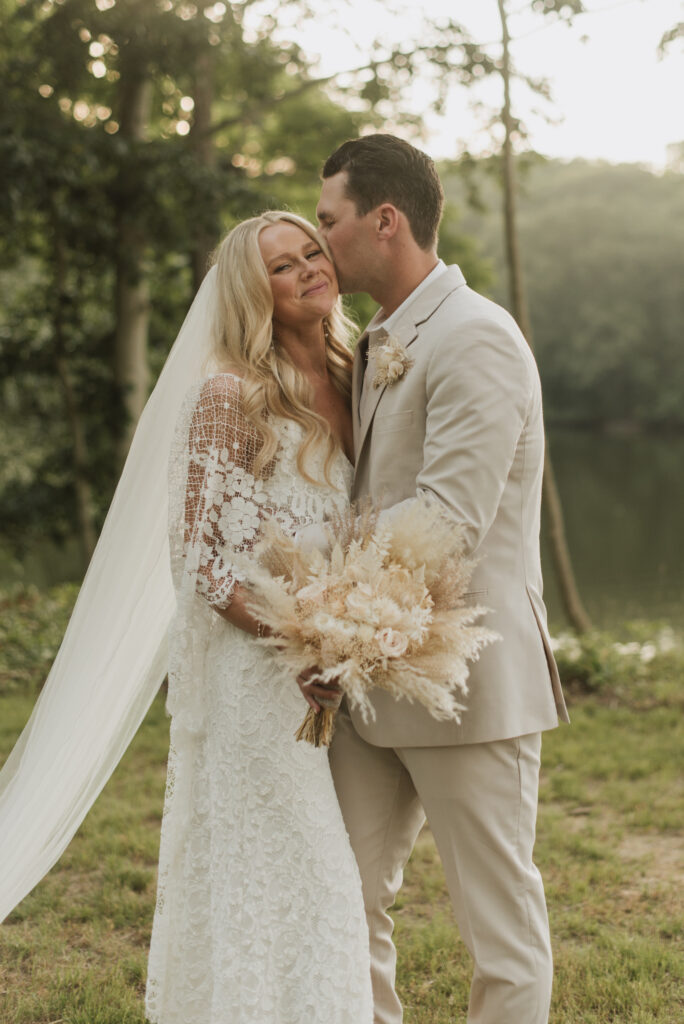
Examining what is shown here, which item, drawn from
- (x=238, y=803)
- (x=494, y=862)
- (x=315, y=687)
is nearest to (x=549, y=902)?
(x=494, y=862)

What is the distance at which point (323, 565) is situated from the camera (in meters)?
2.13

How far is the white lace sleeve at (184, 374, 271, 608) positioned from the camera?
259 cm

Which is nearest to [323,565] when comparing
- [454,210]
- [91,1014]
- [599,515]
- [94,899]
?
[91,1014]

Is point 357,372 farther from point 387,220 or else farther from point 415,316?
point 387,220

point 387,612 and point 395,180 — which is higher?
point 395,180

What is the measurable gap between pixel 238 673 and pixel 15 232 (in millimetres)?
8085

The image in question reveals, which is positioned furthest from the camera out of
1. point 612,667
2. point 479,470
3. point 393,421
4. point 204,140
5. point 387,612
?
point 204,140

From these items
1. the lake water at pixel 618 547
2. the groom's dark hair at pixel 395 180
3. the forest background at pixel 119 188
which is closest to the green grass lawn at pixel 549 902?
the groom's dark hair at pixel 395 180

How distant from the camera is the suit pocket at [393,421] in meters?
2.46

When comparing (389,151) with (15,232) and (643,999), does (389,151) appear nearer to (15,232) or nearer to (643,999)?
(643,999)

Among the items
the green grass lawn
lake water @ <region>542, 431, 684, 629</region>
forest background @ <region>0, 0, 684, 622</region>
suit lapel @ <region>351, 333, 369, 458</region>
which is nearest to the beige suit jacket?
suit lapel @ <region>351, 333, 369, 458</region>

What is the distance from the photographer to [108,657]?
119 inches

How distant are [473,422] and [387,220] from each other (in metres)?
0.73

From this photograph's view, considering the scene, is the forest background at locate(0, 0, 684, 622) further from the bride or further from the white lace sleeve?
the white lace sleeve
